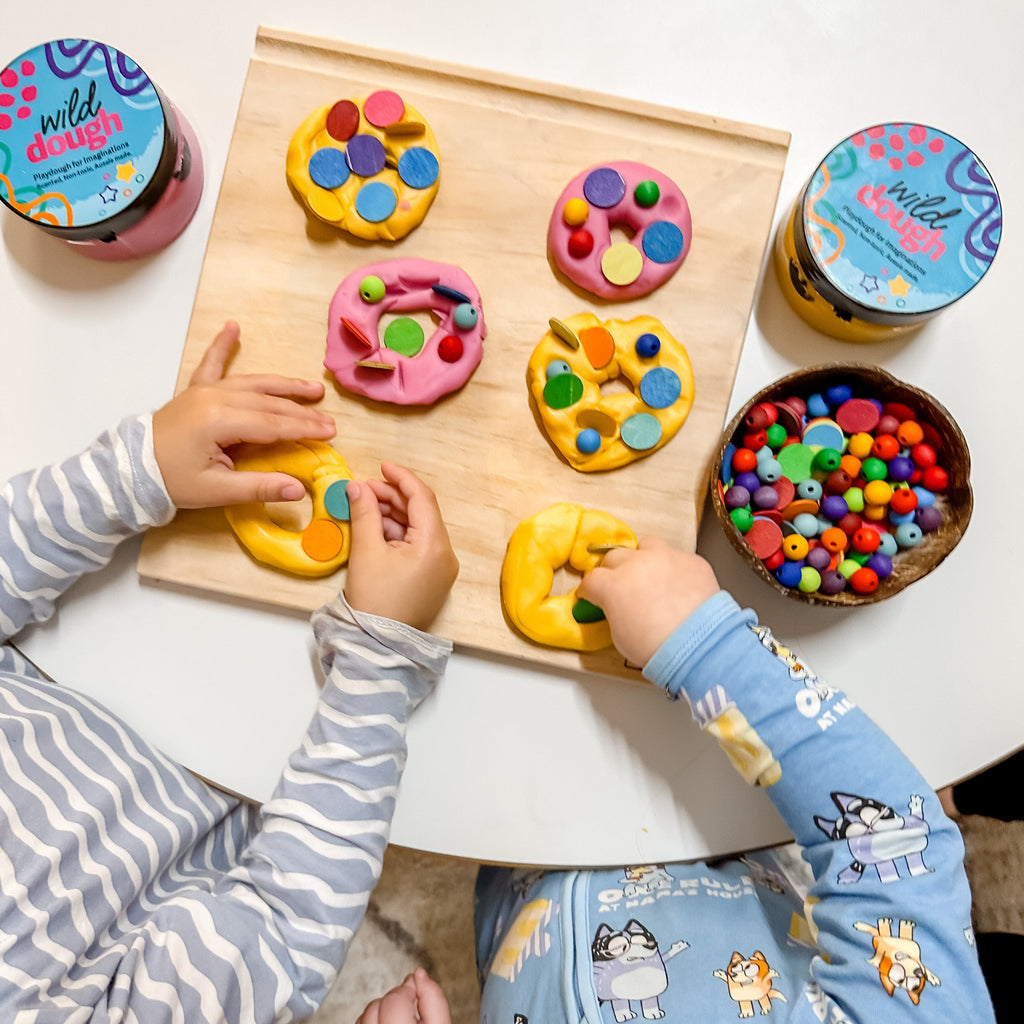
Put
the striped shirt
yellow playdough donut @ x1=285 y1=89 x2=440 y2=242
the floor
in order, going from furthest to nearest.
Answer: the floor → yellow playdough donut @ x1=285 y1=89 x2=440 y2=242 → the striped shirt

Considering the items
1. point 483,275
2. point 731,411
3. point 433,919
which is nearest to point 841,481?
point 731,411

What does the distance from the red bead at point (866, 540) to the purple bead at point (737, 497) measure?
0.26 feet

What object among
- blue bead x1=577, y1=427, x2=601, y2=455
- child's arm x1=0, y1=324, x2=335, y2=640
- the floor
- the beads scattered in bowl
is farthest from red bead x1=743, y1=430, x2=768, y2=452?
the floor

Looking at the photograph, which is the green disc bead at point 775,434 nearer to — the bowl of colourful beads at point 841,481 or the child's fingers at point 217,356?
the bowl of colourful beads at point 841,481

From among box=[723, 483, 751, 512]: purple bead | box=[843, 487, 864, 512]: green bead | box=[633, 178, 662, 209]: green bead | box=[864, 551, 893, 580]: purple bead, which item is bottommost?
box=[864, 551, 893, 580]: purple bead

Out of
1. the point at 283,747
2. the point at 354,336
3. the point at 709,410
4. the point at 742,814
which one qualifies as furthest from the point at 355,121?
the point at 742,814

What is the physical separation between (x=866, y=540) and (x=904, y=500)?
38mm

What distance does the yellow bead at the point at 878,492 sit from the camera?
57 centimetres

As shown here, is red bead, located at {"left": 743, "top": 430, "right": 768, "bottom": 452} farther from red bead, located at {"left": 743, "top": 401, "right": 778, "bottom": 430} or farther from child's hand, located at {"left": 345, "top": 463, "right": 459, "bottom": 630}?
child's hand, located at {"left": 345, "top": 463, "right": 459, "bottom": 630}

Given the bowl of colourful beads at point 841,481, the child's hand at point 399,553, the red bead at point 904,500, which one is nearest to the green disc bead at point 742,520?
the bowl of colourful beads at point 841,481

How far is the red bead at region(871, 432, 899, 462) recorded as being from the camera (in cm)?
57

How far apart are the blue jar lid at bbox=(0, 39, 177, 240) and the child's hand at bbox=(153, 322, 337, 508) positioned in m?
0.13

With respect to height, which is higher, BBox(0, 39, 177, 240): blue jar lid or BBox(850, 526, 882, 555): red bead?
BBox(0, 39, 177, 240): blue jar lid

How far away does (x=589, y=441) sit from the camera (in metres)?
0.59
